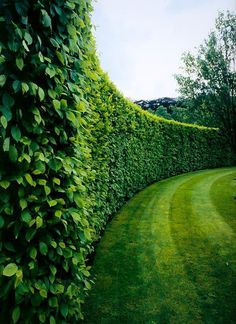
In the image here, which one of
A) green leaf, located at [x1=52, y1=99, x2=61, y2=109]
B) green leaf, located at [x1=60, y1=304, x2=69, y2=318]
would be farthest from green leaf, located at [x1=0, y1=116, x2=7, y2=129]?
green leaf, located at [x1=60, y1=304, x2=69, y2=318]

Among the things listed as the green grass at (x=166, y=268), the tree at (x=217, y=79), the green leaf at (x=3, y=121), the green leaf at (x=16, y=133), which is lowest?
the green grass at (x=166, y=268)

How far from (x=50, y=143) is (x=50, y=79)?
1.86 feet

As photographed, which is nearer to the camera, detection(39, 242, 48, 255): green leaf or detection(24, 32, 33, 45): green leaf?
detection(24, 32, 33, 45): green leaf

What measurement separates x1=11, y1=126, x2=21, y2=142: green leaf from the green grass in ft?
8.16

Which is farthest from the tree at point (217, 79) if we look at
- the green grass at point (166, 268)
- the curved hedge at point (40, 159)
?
the curved hedge at point (40, 159)

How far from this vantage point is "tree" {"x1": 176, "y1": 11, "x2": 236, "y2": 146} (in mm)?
11507

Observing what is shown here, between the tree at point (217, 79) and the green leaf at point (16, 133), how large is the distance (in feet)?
33.1

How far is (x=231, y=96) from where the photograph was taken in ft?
39.5

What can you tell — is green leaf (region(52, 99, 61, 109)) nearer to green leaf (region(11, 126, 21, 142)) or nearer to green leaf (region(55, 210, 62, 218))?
green leaf (region(11, 126, 21, 142))

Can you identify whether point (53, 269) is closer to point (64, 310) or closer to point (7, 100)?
point (64, 310)

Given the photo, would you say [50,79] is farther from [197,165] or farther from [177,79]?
[177,79]

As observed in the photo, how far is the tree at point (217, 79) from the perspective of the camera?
11507 mm

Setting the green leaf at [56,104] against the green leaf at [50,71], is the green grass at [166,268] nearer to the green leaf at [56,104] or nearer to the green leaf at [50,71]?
the green leaf at [56,104]

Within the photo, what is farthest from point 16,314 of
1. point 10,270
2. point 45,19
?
point 45,19
